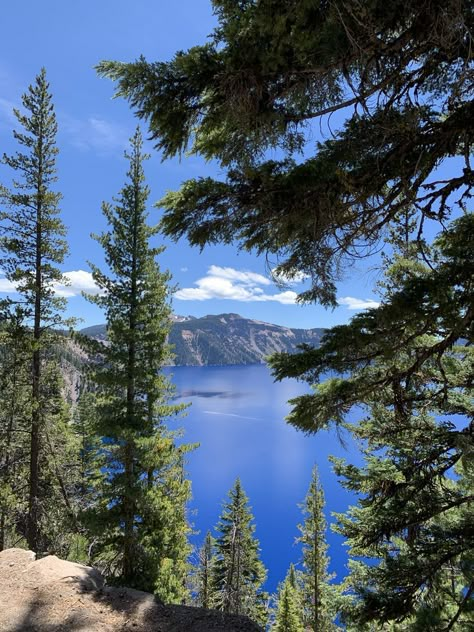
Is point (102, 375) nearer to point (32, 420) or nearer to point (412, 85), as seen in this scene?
point (32, 420)

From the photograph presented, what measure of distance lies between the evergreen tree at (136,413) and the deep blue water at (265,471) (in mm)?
2149

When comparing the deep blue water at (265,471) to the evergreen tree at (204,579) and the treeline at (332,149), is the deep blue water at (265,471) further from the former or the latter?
the treeline at (332,149)

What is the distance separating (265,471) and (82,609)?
174 ft

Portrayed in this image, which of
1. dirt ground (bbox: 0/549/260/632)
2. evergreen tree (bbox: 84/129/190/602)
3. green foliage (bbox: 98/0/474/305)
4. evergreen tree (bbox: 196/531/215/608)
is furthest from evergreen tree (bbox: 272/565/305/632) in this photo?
green foliage (bbox: 98/0/474/305)

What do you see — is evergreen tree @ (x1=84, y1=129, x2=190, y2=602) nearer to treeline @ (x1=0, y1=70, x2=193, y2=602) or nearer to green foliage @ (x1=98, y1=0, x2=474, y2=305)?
treeline @ (x1=0, y1=70, x2=193, y2=602)

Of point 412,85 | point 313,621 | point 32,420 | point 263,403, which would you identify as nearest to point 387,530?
point 412,85

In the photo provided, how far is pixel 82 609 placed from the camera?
18.0 ft

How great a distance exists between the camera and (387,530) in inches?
181

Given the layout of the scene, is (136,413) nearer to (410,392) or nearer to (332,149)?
(410,392)

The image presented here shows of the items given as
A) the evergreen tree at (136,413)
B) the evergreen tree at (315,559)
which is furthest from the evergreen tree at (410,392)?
the evergreen tree at (315,559)

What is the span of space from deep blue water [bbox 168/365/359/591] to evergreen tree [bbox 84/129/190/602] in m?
2.15

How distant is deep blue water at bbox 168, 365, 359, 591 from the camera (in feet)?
120

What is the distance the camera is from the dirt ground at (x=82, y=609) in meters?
5.12

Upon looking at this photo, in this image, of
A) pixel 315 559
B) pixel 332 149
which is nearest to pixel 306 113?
pixel 332 149
